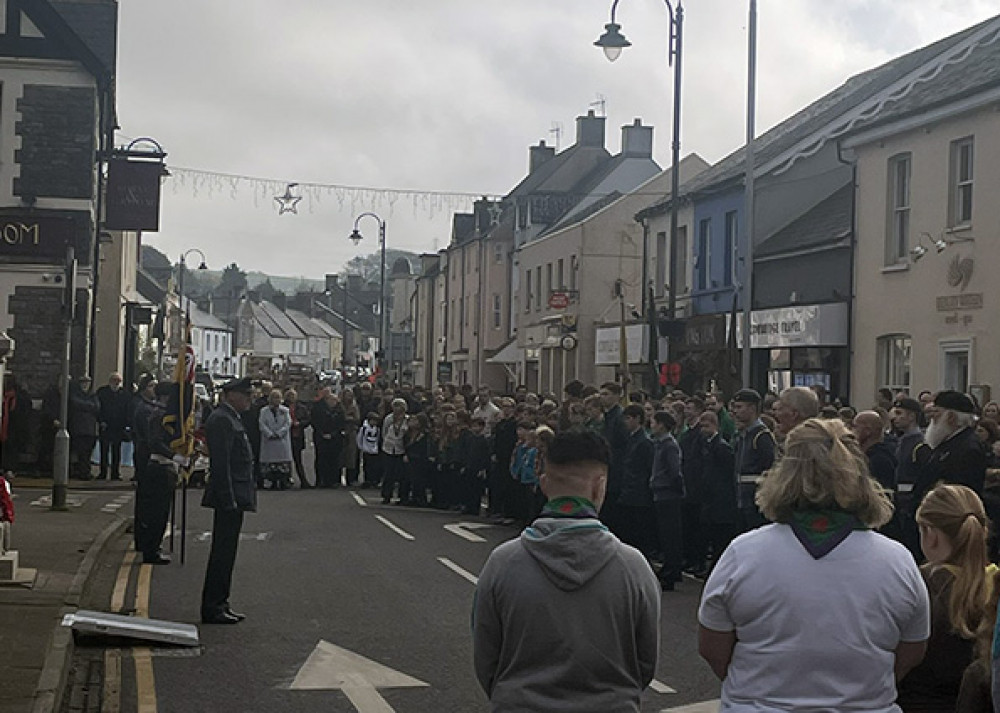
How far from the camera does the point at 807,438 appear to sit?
4.77 meters

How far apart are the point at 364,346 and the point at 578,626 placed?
153 metres

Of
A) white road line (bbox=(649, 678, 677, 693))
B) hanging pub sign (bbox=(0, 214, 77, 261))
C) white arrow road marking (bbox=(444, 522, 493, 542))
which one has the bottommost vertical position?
white arrow road marking (bbox=(444, 522, 493, 542))

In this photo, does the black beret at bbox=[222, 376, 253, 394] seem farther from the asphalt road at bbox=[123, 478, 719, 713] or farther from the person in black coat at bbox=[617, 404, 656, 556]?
the person in black coat at bbox=[617, 404, 656, 556]

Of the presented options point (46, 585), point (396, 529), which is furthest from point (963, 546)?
point (396, 529)

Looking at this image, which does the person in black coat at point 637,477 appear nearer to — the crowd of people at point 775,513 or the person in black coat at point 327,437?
the crowd of people at point 775,513

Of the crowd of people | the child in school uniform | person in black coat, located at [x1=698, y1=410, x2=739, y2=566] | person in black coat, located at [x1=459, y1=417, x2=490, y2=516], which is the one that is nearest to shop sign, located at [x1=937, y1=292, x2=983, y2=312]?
the crowd of people

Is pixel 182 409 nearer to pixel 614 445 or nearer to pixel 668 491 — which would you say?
pixel 614 445

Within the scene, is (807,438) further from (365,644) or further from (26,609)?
(26,609)

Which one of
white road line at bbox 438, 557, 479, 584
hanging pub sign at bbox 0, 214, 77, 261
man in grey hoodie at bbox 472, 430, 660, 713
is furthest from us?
hanging pub sign at bbox 0, 214, 77, 261

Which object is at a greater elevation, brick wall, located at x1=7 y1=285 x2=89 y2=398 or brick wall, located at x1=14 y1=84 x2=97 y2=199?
brick wall, located at x1=14 y1=84 x2=97 y2=199

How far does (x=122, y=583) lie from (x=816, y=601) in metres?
11.5

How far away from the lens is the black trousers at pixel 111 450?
29547 mm

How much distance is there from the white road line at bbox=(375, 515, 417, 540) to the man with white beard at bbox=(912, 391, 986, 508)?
1001cm

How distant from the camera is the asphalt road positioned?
32.7 ft
